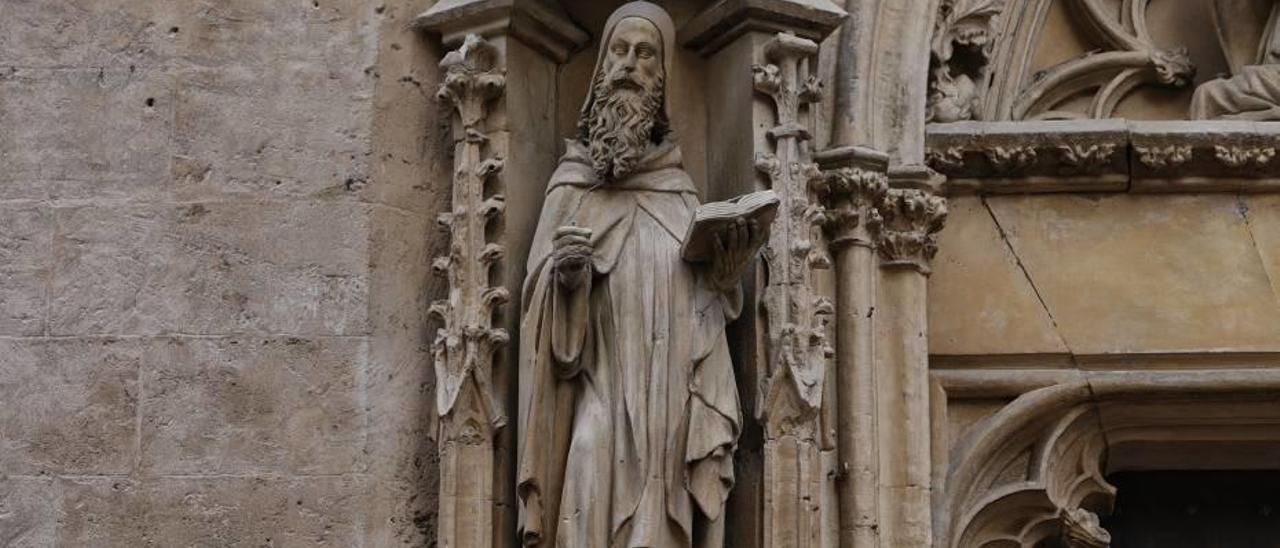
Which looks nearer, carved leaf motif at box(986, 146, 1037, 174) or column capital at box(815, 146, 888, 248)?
column capital at box(815, 146, 888, 248)

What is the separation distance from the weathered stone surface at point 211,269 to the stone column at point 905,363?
160 cm

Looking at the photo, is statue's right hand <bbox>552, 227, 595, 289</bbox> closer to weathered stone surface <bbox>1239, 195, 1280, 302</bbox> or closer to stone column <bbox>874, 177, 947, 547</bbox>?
stone column <bbox>874, 177, 947, 547</bbox>

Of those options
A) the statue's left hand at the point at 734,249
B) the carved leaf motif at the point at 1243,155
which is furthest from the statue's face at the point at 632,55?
the carved leaf motif at the point at 1243,155

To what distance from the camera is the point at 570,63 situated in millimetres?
7625

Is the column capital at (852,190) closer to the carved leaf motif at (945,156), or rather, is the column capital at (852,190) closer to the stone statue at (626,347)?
the carved leaf motif at (945,156)

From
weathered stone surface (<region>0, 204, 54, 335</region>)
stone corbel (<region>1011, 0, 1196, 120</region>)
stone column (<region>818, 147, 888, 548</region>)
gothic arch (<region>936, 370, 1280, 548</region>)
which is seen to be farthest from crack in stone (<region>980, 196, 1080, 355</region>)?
weathered stone surface (<region>0, 204, 54, 335</region>)

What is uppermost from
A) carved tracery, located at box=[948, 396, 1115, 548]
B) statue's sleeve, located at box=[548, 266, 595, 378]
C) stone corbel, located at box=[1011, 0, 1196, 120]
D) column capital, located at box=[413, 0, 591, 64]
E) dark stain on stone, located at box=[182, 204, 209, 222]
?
stone corbel, located at box=[1011, 0, 1196, 120]

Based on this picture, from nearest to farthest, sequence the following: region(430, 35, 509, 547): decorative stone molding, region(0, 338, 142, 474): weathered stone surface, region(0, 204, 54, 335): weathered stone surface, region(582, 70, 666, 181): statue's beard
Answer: region(430, 35, 509, 547): decorative stone molding → region(582, 70, 666, 181): statue's beard → region(0, 338, 142, 474): weathered stone surface → region(0, 204, 54, 335): weathered stone surface

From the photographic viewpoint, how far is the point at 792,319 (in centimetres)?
705

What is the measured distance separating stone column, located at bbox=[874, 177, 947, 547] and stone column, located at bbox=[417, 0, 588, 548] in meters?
1.12

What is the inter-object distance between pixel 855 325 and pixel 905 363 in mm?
242

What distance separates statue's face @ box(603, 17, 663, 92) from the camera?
7148mm

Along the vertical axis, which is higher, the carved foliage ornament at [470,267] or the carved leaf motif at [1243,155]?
the carved leaf motif at [1243,155]

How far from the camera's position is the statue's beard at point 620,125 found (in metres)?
7.13
